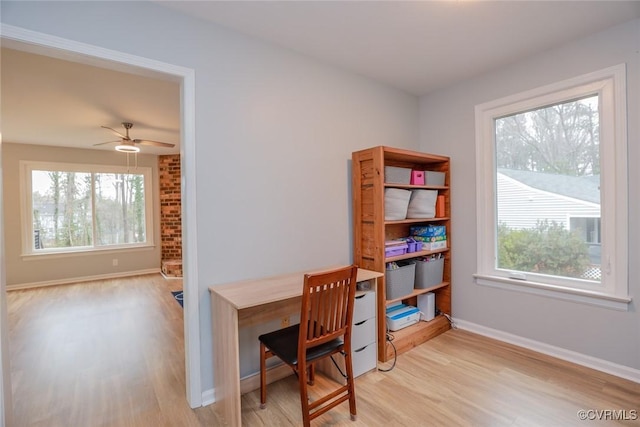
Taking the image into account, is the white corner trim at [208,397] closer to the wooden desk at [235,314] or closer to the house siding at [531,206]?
the wooden desk at [235,314]

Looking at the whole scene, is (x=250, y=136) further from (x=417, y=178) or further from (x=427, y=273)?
(x=427, y=273)

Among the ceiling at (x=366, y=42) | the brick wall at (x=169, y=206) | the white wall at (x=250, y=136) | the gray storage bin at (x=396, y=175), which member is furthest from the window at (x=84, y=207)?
the gray storage bin at (x=396, y=175)

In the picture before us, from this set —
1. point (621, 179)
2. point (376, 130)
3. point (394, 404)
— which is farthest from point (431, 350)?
point (376, 130)

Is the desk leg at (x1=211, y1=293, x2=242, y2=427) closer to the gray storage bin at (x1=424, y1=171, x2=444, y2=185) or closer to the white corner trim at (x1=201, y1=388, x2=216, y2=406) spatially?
the white corner trim at (x1=201, y1=388, x2=216, y2=406)

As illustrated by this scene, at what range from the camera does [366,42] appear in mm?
2262

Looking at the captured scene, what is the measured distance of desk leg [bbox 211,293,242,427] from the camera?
5.29 ft

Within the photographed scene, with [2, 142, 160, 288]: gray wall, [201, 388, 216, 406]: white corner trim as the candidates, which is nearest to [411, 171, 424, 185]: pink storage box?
[201, 388, 216, 406]: white corner trim

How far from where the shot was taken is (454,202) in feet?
10.1

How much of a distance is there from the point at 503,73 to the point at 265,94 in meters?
2.19

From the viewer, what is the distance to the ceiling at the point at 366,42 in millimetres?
1874

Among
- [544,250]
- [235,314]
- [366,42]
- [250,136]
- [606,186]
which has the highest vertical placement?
[366,42]

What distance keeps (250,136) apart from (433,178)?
1860mm

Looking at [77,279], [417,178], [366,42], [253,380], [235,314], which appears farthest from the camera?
[77,279]

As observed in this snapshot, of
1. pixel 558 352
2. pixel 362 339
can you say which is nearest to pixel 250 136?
pixel 362 339
